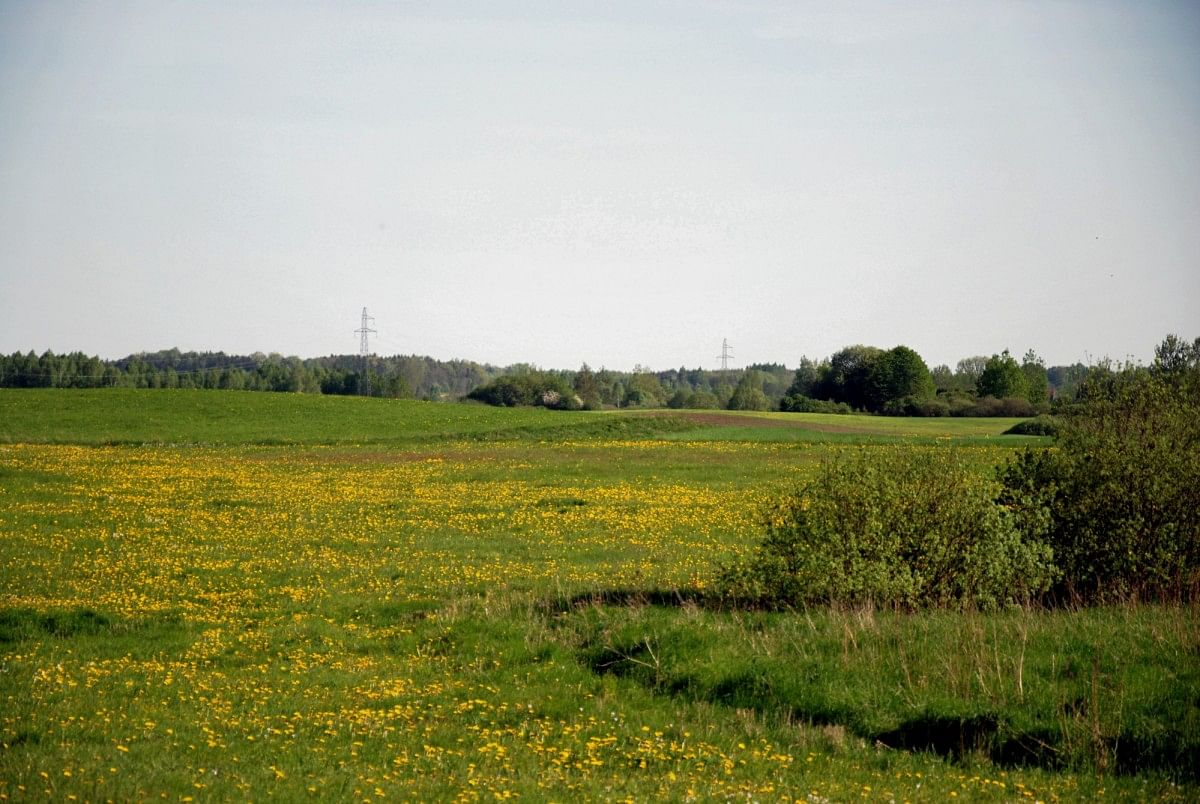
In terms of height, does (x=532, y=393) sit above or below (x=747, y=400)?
above

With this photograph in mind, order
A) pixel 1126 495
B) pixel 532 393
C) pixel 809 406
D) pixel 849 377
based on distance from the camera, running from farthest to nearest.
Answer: pixel 849 377
pixel 532 393
pixel 809 406
pixel 1126 495

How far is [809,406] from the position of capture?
123 metres

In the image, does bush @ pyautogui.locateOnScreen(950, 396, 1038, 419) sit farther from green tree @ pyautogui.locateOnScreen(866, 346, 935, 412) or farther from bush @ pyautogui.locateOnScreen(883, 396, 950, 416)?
green tree @ pyautogui.locateOnScreen(866, 346, 935, 412)

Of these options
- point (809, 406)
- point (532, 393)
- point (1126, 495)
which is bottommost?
point (1126, 495)

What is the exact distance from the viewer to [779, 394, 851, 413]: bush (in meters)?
122

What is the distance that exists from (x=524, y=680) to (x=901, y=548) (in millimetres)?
7384

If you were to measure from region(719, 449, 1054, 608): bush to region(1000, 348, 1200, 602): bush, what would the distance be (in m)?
1.24

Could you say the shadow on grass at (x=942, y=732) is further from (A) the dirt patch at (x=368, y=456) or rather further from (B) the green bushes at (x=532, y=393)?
(B) the green bushes at (x=532, y=393)

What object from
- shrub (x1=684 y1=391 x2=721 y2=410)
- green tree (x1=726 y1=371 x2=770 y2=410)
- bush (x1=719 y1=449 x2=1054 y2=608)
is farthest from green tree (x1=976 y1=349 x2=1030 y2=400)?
bush (x1=719 y1=449 x2=1054 y2=608)

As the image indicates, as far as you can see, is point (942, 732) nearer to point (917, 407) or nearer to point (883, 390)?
point (917, 407)

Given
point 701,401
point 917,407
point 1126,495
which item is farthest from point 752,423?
point 701,401

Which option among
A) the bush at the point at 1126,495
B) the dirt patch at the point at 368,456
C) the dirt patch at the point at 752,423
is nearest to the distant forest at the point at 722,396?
the dirt patch at the point at 752,423

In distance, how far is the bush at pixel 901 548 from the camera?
15938 millimetres

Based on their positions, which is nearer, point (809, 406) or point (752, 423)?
point (752, 423)
